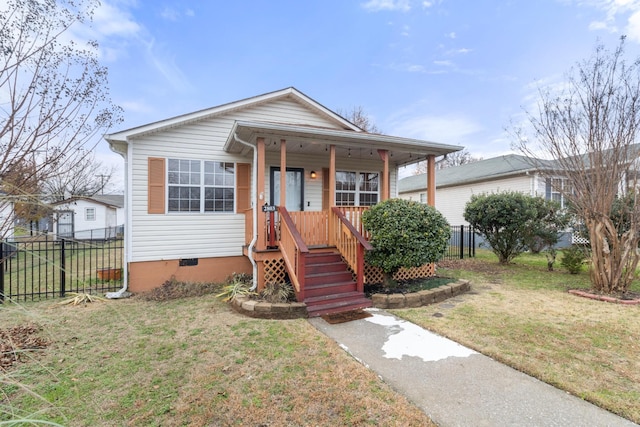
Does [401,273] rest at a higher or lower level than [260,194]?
lower

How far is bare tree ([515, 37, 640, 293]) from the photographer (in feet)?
20.2

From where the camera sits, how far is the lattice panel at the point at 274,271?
6.39 metres

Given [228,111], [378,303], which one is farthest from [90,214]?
[378,303]

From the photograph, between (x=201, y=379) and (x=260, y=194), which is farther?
(x=260, y=194)

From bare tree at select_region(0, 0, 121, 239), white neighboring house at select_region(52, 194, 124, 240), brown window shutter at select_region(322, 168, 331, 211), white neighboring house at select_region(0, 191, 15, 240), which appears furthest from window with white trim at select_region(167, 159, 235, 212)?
white neighboring house at select_region(52, 194, 124, 240)

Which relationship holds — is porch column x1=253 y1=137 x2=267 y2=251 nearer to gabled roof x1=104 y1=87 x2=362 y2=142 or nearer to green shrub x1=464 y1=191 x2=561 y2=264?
gabled roof x1=104 y1=87 x2=362 y2=142

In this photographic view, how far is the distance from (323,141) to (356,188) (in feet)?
9.59

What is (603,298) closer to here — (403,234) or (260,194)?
(403,234)

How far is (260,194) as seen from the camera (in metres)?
6.23

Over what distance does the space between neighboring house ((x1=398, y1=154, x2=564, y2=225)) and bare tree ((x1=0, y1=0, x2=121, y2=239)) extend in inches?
541

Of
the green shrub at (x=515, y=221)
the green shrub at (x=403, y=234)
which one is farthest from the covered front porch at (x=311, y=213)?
the green shrub at (x=515, y=221)

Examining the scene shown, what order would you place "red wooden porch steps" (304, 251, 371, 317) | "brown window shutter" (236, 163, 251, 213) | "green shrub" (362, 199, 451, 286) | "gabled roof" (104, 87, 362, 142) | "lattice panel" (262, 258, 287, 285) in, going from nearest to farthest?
"red wooden porch steps" (304, 251, 371, 317)
"green shrub" (362, 199, 451, 286)
"lattice panel" (262, 258, 287, 285)
"gabled roof" (104, 87, 362, 142)
"brown window shutter" (236, 163, 251, 213)

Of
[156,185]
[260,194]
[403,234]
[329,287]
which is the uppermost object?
[156,185]

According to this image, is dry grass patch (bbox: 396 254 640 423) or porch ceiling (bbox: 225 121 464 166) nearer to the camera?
dry grass patch (bbox: 396 254 640 423)
